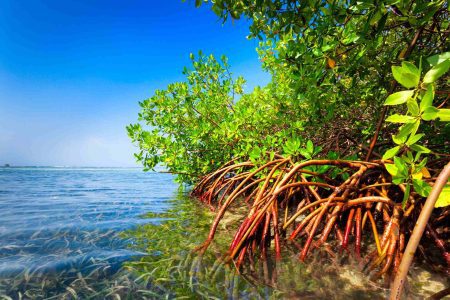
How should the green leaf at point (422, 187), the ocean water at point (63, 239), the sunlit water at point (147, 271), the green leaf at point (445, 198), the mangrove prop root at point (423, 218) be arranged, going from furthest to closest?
the ocean water at point (63, 239)
the sunlit water at point (147, 271)
the green leaf at point (422, 187)
the green leaf at point (445, 198)
the mangrove prop root at point (423, 218)

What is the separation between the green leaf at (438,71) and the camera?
0.95 meters

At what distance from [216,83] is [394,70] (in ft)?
21.0

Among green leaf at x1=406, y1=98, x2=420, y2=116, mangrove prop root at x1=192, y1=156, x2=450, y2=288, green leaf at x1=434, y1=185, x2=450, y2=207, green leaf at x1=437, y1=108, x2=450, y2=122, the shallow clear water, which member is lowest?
the shallow clear water

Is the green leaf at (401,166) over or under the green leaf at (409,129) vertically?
under

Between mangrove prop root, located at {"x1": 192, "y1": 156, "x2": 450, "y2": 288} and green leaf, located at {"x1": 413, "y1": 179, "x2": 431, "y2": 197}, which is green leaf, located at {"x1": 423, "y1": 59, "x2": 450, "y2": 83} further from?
mangrove prop root, located at {"x1": 192, "y1": 156, "x2": 450, "y2": 288}

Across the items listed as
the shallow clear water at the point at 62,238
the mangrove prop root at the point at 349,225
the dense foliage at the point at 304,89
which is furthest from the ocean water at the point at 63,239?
the dense foliage at the point at 304,89

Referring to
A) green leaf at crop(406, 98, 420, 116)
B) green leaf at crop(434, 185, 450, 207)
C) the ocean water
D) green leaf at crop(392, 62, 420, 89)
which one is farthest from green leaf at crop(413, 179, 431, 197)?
the ocean water

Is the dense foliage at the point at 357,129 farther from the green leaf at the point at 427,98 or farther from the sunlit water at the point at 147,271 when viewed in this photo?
the sunlit water at the point at 147,271

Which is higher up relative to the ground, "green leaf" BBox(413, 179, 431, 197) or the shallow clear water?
"green leaf" BBox(413, 179, 431, 197)

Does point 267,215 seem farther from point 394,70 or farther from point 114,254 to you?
point 394,70

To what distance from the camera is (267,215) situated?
2.50 meters

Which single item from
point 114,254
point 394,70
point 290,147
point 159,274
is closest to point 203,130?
point 290,147

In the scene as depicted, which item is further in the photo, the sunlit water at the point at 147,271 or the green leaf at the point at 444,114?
the sunlit water at the point at 147,271

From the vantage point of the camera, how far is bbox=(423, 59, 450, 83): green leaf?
3.13ft
